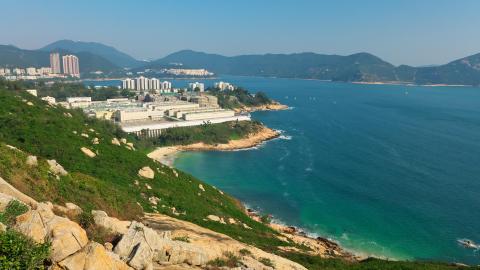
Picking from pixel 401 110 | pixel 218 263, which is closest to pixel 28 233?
pixel 218 263

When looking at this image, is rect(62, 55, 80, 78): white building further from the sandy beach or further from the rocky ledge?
the rocky ledge

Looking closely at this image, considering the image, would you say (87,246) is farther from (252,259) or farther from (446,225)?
(446,225)

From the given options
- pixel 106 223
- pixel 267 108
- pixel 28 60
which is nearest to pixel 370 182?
pixel 106 223

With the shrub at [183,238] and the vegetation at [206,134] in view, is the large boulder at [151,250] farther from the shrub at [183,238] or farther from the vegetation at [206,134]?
the vegetation at [206,134]

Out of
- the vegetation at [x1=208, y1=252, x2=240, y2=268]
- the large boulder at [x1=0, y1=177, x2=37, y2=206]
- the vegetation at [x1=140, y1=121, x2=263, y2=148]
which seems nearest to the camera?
the large boulder at [x1=0, y1=177, x2=37, y2=206]

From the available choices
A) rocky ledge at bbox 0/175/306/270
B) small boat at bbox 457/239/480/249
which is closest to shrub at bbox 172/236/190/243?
rocky ledge at bbox 0/175/306/270

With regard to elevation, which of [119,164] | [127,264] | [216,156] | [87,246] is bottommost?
[216,156]
